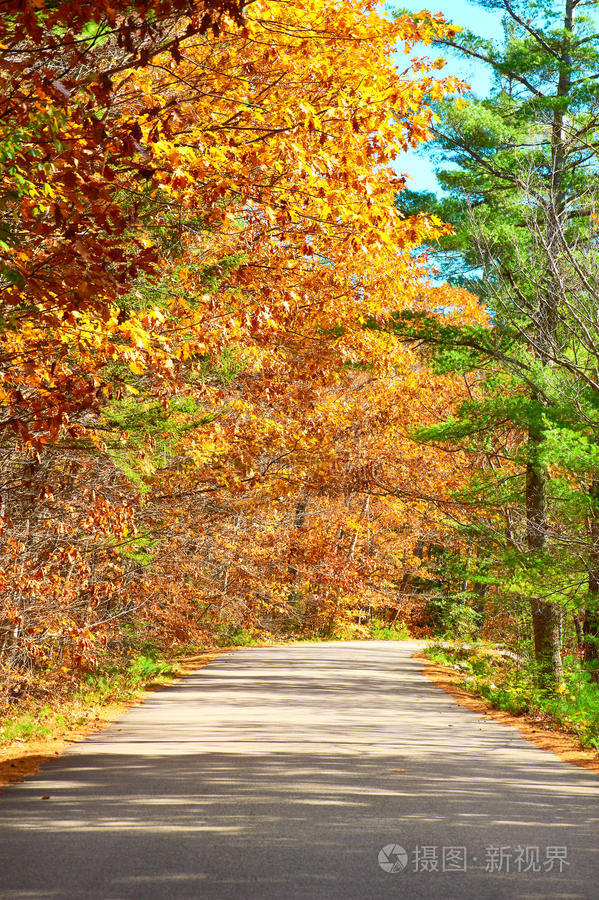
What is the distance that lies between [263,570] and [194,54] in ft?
65.0

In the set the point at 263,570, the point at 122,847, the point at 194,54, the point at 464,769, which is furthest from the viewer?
the point at 263,570

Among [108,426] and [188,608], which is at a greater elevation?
[108,426]

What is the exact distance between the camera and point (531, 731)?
11.3 m

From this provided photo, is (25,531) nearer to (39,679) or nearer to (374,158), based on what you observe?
(39,679)

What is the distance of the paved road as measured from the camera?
473 cm

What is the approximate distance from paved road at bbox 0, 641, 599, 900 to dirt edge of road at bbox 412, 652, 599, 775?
0.29 meters

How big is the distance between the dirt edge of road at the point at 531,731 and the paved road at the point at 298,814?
11.5 inches

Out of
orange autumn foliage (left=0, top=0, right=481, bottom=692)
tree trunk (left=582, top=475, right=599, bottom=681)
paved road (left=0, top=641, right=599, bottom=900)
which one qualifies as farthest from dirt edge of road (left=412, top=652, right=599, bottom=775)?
orange autumn foliage (left=0, top=0, right=481, bottom=692)

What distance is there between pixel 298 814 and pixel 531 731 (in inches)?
242

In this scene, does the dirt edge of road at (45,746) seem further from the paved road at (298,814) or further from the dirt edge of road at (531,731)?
the dirt edge of road at (531,731)

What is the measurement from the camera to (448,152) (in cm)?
1551

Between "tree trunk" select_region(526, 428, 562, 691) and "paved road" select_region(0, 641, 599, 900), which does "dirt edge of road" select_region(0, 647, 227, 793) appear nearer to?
"paved road" select_region(0, 641, 599, 900)

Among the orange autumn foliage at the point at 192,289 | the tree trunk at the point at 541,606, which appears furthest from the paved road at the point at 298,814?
the tree trunk at the point at 541,606

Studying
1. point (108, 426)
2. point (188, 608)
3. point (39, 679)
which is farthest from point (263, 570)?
point (108, 426)
